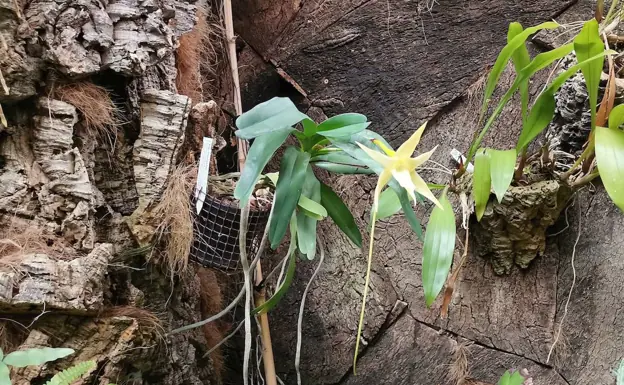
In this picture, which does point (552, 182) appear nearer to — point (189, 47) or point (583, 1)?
point (583, 1)

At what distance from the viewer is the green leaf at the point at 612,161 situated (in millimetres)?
1073

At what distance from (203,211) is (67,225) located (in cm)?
34

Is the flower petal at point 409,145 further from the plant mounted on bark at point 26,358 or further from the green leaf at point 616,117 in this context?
the plant mounted on bark at point 26,358

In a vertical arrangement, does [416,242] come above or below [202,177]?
below

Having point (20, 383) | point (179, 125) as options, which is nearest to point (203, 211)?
point (179, 125)

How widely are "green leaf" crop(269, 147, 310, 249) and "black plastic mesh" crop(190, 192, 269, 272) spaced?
0.87ft

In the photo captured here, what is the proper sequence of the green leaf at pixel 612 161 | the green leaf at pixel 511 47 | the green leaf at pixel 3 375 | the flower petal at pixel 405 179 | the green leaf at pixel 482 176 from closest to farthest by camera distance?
the flower petal at pixel 405 179 < the green leaf at pixel 3 375 < the green leaf at pixel 612 161 < the green leaf at pixel 511 47 < the green leaf at pixel 482 176

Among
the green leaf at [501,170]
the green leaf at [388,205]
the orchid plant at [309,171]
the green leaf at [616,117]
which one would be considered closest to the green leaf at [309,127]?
the orchid plant at [309,171]

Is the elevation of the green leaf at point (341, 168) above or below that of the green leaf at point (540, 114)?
below

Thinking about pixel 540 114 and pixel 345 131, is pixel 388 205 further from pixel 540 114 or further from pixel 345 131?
pixel 540 114

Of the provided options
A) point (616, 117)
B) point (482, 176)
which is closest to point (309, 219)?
point (482, 176)

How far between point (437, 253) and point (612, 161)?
41 centimetres

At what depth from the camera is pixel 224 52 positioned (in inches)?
80.8

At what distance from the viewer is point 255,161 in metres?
1.02
